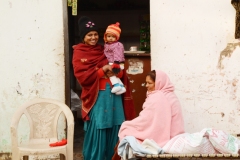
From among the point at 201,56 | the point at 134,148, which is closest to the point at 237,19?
the point at 201,56

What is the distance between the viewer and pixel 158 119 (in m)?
3.55

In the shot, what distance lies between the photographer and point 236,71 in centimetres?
A: 449

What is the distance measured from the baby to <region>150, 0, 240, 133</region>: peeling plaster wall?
0.69 meters

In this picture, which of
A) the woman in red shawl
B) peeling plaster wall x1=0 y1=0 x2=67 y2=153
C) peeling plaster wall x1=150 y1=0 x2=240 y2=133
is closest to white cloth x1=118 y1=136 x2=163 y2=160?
the woman in red shawl

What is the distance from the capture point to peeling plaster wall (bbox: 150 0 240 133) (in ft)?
14.7

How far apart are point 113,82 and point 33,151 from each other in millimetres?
1143

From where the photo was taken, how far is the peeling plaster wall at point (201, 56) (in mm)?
4492

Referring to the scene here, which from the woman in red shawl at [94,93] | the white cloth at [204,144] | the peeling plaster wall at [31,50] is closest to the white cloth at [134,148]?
the white cloth at [204,144]

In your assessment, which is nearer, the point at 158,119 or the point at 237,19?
the point at 158,119

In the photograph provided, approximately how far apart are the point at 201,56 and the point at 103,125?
1.48 metres

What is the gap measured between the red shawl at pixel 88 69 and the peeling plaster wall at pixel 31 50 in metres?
0.65

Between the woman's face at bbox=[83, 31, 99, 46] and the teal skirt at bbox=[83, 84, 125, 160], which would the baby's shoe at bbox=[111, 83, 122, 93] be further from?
the woman's face at bbox=[83, 31, 99, 46]

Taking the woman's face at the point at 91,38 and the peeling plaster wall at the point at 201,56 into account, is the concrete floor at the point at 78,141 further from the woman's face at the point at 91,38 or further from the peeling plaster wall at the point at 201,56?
the woman's face at the point at 91,38

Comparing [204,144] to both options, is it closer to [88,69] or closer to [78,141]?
[88,69]
